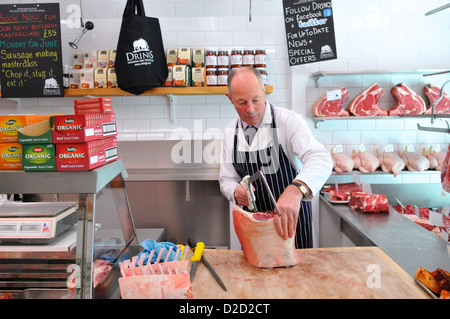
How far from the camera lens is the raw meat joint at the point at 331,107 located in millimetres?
3754

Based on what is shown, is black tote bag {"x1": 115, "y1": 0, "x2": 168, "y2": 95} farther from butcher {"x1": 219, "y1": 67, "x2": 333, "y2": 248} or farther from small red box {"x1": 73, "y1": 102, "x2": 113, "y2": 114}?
small red box {"x1": 73, "y1": 102, "x2": 113, "y2": 114}

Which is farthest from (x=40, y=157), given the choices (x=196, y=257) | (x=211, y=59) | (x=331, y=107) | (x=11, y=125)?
(x=331, y=107)

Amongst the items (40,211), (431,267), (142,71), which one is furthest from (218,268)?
(142,71)

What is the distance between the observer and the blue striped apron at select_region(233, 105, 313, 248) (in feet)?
7.86

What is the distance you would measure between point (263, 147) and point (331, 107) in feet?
5.69

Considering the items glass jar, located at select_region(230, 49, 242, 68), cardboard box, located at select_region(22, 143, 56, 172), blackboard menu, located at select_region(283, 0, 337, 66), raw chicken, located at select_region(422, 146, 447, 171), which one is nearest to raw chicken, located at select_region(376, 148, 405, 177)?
raw chicken, located at select_region(422, 146, 447, 171)

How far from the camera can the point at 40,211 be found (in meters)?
1.52

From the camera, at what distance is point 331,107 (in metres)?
3.77

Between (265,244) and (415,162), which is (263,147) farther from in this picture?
(415,162)

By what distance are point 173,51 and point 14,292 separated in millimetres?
2811

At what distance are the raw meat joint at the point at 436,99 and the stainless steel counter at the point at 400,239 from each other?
1.54 metres

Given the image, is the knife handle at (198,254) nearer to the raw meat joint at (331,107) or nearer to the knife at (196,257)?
the knife at (196,257)

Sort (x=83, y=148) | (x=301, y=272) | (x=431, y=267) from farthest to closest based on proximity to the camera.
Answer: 1. (x=431, y=267)
2. (x=301, y=272)
3. (x=83, y=148)
